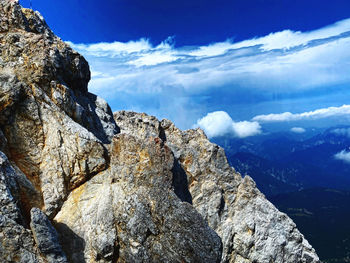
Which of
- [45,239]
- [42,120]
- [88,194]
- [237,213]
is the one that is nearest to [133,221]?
[88,194]

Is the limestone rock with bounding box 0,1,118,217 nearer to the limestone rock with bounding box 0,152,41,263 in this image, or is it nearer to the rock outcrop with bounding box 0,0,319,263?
the rock outcrop with bounding box 0,0,319,263

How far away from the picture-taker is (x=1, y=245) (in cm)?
2184

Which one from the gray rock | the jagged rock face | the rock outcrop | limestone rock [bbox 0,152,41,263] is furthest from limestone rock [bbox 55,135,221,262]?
the jagged rock face

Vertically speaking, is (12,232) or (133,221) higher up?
(133,221)

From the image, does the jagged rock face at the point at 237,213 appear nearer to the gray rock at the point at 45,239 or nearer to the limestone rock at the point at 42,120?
the limestone rock at the point at 42,120

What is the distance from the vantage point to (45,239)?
23766mm

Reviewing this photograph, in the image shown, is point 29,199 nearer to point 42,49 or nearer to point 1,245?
point 1,245

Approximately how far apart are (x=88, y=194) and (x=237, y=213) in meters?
26.4

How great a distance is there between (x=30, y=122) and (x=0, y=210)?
14.1 meters

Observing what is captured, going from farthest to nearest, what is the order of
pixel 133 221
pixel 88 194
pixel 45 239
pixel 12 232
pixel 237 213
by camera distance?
pixel 237 213 → pixel 88 194 → pixel 133 221 → pixel 45 239 → pixel 12 232

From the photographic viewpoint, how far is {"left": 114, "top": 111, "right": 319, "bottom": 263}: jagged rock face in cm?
4219

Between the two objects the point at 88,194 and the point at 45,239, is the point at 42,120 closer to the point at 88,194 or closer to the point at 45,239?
the point at 88,194

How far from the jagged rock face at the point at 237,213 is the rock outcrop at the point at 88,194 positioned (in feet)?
0.57

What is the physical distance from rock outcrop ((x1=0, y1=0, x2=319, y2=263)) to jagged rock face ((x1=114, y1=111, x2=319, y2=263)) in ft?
0.57
